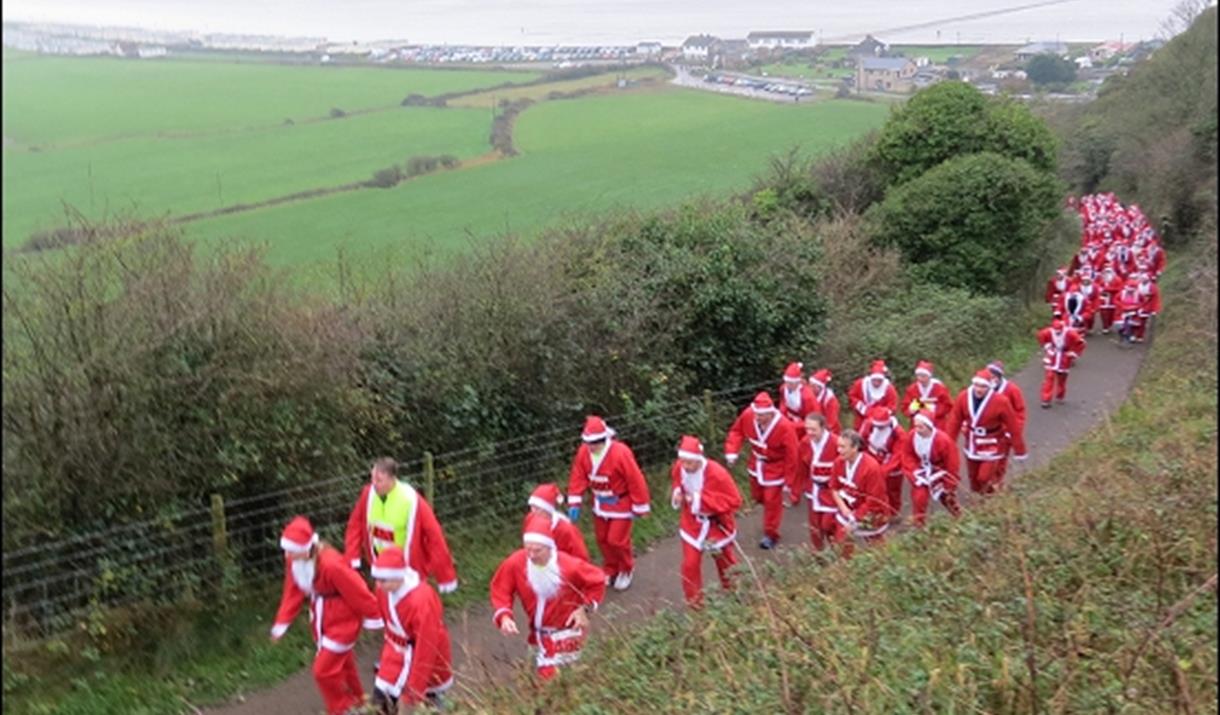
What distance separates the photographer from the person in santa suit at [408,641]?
6484 mm

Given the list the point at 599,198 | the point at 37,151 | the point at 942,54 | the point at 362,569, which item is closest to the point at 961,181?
the point at 942,54

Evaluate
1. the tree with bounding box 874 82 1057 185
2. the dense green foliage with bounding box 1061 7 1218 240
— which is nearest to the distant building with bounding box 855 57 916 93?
the tree with bounding box 874 82 1057 185

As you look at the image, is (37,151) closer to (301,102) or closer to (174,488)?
(301,102)

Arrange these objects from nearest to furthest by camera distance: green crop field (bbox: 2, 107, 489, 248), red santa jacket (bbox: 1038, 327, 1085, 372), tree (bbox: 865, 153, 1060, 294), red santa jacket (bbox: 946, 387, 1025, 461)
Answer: green crop field (bbox: 2, 107, 489, 248), red santa jacket (bbox: 946, 387, 1025, 461), red santa jacket (bbox: 1038, 327, 1085, 372), tree (bbox: 865, 153, 1060, 294)

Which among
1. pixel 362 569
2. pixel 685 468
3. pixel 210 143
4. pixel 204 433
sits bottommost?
pixel 362 569

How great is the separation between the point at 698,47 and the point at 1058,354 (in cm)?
835

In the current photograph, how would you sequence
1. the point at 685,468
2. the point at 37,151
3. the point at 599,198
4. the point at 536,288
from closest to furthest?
the point at 37,151
the point at 685,468
the point at 536,288
the point at 599,198

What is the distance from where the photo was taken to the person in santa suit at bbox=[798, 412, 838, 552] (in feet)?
33.8

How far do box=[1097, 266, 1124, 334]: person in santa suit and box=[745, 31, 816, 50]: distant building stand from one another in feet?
34.6

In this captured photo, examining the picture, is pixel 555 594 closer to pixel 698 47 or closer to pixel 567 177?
pixel 567 177

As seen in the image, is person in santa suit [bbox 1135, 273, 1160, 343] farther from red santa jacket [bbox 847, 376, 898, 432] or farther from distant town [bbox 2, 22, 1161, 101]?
red santa jacket [bbox 847, 376, 898, 432]

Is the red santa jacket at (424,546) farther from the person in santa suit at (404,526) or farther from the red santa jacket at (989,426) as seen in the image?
the red santa jacket at (989,426)

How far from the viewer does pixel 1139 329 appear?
75.6 feet

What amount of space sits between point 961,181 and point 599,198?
34.1 feet
